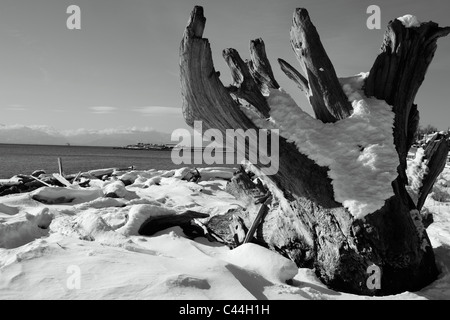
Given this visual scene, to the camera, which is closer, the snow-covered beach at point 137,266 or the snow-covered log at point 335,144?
the snow-covered beach at point 137,266

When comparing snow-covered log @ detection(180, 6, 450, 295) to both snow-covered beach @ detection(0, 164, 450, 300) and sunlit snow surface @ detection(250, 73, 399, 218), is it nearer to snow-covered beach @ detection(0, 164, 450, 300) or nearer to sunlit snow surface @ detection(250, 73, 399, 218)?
sunlit snow surface @ detection(250, 73, 399, 218)

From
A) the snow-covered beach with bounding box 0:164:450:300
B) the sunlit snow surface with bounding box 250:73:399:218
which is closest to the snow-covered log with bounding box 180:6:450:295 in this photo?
the sunlit snow surface with bounding box 250:73:399:218

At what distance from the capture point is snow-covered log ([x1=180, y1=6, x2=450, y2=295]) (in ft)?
9.93

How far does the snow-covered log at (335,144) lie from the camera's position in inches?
119

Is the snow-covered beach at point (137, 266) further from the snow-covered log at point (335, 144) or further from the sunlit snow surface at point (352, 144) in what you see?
the sunlit snow surface at point (352, 144)

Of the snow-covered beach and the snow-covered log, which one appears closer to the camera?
the snow-covered beach

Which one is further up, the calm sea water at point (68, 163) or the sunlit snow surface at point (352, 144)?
the sunlit snow surface at point (352, 144)

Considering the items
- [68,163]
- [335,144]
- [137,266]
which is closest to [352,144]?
[335,144]

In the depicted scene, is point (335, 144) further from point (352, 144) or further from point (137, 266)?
point (137, 266)

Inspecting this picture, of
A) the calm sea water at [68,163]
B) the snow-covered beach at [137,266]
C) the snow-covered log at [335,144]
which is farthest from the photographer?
the calm sea water at [68,163]

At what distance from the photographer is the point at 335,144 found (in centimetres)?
343

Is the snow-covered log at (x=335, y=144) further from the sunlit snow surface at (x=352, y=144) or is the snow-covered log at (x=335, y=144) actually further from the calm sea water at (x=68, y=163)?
the calm sea water at (x=68, y=163)

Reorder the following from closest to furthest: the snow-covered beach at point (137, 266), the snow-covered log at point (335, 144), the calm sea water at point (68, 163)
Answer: the snow-covered beach at point (137, 266)
the snow-covered log at point (335, 144)
the calm sea water at point (68, 163)

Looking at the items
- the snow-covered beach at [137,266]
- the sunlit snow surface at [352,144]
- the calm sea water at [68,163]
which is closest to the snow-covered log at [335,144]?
the sunlit snow surface at [352,144]
